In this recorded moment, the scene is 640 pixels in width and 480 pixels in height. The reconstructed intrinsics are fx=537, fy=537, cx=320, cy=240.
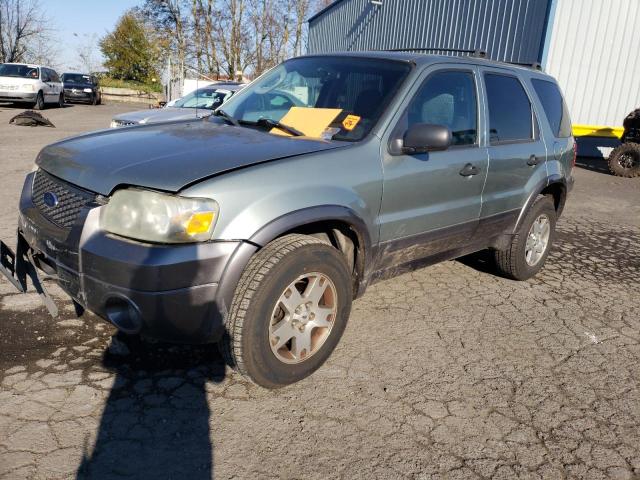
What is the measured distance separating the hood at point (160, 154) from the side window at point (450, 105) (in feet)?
2.31

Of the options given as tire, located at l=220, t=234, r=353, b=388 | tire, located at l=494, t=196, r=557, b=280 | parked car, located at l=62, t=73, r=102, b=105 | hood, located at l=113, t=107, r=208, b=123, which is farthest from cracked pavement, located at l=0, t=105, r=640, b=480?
parked car, located at l=62, t=73, r=102, b=105

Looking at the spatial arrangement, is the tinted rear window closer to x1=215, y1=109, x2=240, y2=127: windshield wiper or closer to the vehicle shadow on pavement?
x1=215, y1=109, x2=240, y2=127: windshield wiper

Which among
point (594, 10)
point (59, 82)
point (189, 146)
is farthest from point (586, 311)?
point (59, 82)

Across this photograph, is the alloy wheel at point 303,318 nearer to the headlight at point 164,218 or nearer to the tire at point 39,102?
the headlight at point 164,218

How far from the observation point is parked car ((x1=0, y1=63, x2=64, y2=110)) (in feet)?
67.3

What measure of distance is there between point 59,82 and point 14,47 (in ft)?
64.2

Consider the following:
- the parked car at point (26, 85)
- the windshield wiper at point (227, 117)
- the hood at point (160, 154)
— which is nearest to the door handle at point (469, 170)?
the hood at point (160, 154)

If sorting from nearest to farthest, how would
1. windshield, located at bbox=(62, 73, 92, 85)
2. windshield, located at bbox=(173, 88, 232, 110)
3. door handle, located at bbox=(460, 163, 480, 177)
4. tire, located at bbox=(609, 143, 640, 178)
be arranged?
door handle, located at bbox=(460, 163, 480, 177), windshield, located at bbox=(173, 88, 232, 110), tire, located at bbox=(609, 143, 640, 178), windshield, located at bbox=(62, 73, 92, 85)

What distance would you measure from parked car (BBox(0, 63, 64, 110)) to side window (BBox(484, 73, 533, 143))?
69.4 feet

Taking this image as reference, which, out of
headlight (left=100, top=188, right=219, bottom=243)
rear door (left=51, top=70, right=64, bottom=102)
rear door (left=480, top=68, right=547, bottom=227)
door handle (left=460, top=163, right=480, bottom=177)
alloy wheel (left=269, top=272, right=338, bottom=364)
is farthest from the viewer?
rear door (left=51, top=70, right=64, bottom=102)

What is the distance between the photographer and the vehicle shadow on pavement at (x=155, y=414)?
7.41 ft

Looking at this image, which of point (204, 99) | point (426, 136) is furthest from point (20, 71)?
point (426, 136)

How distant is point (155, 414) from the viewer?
259 cm

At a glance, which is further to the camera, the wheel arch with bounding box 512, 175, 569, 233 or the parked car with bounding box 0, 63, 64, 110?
the parked car with bounding box 0, 63, 64, 110
